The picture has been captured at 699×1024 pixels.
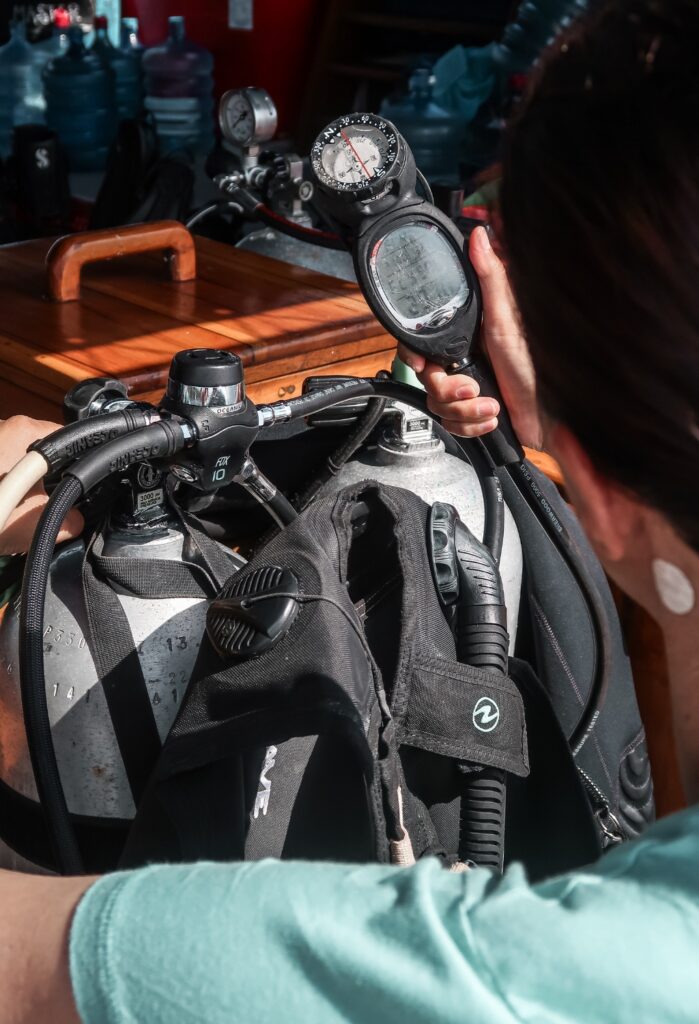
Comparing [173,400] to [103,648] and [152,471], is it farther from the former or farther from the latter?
[103,648]

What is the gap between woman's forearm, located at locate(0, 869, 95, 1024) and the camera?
0.47 meters

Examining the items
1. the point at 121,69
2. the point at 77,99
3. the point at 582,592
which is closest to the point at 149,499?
the point at 582,592

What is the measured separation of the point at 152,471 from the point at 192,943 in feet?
1.57

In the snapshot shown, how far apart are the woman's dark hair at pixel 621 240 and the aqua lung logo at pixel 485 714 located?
0.36 m

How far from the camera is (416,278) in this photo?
0.96 meters

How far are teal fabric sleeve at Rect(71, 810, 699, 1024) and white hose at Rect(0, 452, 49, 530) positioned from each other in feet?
1.17

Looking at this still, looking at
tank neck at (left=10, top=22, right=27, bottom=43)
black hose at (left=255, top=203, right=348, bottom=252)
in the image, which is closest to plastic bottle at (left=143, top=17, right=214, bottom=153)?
tank neck at (left=10, top=22, right=27, bottom=43)

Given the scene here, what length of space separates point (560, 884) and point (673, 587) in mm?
147

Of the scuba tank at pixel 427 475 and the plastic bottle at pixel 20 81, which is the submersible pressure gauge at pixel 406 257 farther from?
the plastic bottle at pixel 20 81

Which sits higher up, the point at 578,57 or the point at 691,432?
the point at 578,57

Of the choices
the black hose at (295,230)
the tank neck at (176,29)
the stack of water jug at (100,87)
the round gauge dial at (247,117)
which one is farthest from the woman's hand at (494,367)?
the tank neck at (176,29)

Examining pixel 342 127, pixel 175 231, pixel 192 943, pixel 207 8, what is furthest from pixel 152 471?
pixel 207 8

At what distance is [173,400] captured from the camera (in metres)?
0.83

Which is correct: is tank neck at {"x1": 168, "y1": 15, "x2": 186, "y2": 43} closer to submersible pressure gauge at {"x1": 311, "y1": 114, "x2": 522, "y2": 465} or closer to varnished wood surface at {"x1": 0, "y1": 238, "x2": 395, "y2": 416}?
varnished wood surface at {"x1": 0, "y1": 238, "x2": 395, "y2": 416}
